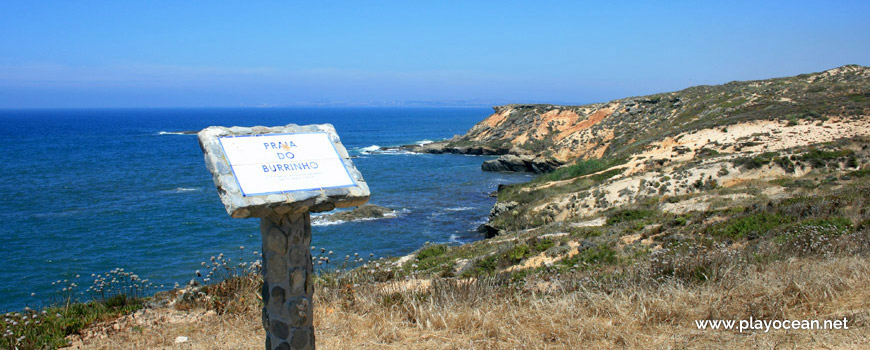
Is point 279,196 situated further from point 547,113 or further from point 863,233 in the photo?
point 547,113

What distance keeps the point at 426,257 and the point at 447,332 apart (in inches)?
410

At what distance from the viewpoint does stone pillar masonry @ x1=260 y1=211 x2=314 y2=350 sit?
462cm

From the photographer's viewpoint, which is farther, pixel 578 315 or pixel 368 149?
pixel 368 149

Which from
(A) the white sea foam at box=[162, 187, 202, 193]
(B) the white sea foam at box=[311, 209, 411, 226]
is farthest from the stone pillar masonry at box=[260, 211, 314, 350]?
(A) the white sea foam at box=[162, 187, 202, 193]

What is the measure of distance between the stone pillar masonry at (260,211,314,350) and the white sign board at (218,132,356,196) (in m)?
0.32

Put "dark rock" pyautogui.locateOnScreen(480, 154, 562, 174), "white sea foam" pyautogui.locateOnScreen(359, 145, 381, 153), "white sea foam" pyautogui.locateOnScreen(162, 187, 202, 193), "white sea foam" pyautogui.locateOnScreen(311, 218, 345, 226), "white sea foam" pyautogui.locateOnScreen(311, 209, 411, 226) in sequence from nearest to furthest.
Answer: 1. "white sea foam" pyautogui.locateOnScreen(311, 218, 345, 226)
2. "white sea foam" pyautogui.locateOnScreen(311, 209, 411, 226)
3. "white sea foam" pyautogui.locateOnScreen(162, 187, 202, 193)
4. "dark rock" pyautogui.locateOnScreen(480, 154, 562, 174)
5. "white sea foam" pyautogui.locateOnScreen(359, 145, 381, 153)

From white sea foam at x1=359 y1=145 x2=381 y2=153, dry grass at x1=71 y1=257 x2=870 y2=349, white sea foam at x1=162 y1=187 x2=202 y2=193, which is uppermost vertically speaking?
dry grass at x1=71 y1=257 x2=870 y2=349

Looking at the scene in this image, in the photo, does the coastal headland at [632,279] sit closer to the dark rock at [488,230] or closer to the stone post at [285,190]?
the dark rock at [488,230]

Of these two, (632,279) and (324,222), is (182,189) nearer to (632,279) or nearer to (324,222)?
(324,222)

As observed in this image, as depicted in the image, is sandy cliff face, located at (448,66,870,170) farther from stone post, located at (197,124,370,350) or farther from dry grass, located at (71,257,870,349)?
stone post, located at (197,124,370,350)
